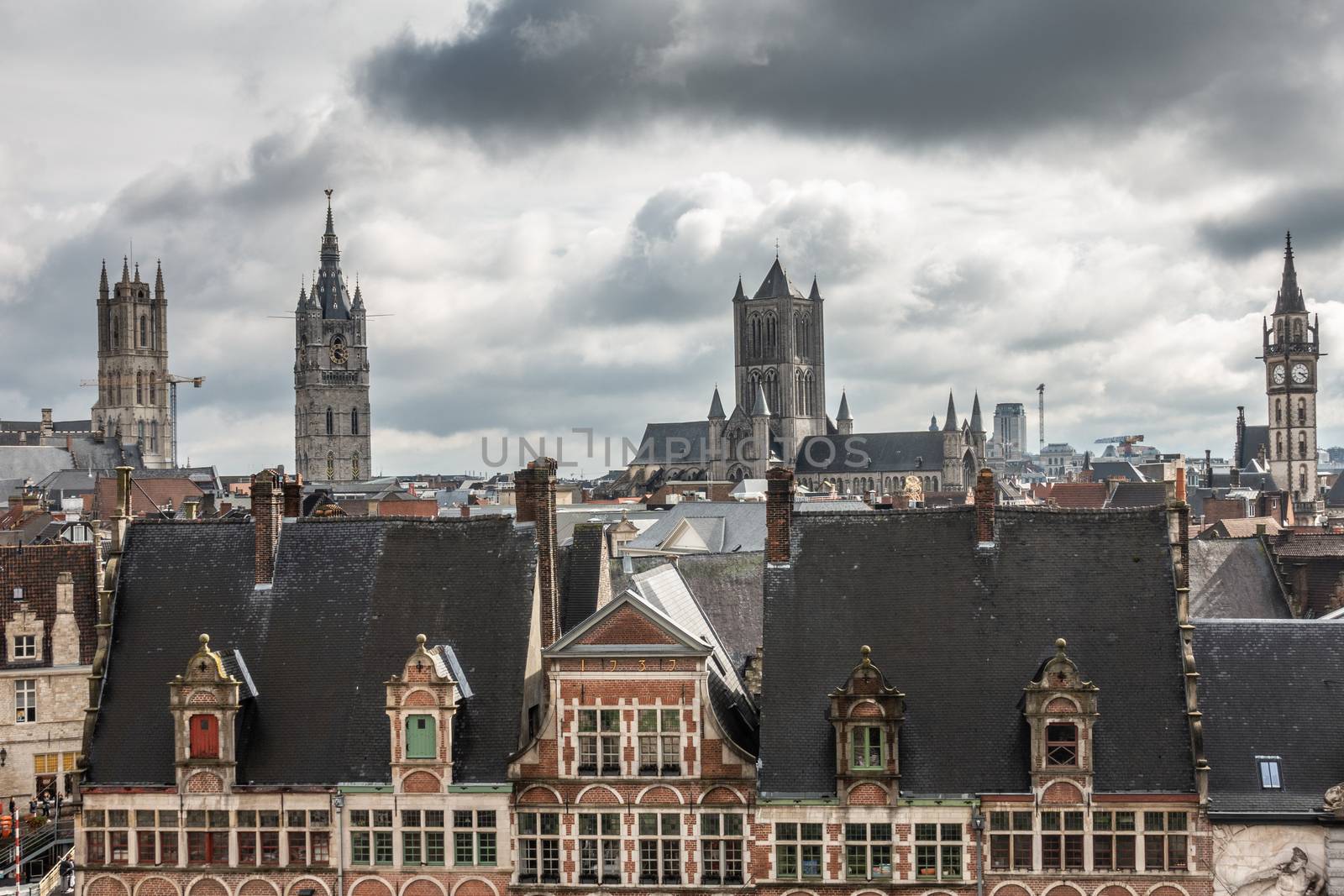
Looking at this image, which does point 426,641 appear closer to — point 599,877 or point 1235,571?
point 599,877

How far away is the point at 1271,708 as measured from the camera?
107ft

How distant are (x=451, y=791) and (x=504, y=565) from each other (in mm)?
5085

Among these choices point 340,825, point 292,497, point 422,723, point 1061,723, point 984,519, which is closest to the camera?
point 1061,723

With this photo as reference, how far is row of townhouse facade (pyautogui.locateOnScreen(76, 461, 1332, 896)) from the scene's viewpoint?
3084cm

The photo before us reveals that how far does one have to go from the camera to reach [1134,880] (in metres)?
30.7

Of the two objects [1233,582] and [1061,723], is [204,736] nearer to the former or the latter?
[1061,723]

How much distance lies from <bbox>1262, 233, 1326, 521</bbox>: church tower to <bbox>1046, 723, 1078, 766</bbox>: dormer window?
6557 inches

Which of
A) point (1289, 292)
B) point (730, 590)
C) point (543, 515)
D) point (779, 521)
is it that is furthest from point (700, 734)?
point (1289, 292)

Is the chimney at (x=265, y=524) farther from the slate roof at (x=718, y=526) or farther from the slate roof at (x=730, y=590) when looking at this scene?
the slate roof at (x=718, y=526)

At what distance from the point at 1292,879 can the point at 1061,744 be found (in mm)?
5212

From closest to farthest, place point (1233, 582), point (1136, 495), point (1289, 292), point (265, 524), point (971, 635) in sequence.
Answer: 1. point (971, 635)
2. point (265, 524)
3. point (1233, 582)
4. point (1136, 495)
5. point (1289, 292)

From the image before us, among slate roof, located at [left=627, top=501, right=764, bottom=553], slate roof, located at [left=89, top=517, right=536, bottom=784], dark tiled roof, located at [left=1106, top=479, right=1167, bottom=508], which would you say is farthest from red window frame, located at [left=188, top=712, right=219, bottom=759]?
dark tiled roof, located at [left=1106, top=479, right=1167, bottom=508]

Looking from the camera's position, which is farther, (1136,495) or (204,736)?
(1136,495)

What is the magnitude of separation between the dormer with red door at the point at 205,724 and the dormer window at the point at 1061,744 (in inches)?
634
